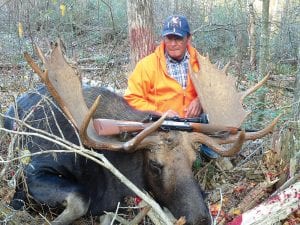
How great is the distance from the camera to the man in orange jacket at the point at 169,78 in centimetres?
573

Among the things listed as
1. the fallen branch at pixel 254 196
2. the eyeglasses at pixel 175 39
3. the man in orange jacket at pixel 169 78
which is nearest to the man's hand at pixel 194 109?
the man in orange jacket at pixel 169 78

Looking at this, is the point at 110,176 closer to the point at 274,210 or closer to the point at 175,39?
the point at 274,210

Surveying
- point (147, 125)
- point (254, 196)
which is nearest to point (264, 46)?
point (254, 196)

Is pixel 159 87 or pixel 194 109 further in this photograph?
pixel 159 87

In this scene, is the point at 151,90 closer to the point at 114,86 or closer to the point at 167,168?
the point at 167,168

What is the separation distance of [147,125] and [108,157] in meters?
0.59

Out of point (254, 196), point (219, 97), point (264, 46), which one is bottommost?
point (254, 196)

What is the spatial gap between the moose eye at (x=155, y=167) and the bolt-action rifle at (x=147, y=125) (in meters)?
0.34

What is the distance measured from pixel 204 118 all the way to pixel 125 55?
602cm

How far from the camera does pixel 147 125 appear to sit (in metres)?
4.60

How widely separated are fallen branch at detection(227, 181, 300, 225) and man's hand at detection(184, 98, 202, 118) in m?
1.56

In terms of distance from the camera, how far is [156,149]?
457cm

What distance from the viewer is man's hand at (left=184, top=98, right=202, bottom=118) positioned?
5.67m

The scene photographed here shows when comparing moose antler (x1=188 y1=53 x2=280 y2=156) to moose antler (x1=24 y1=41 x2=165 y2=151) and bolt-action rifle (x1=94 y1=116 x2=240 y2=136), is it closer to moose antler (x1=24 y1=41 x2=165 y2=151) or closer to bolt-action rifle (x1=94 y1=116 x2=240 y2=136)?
bolt-action rifle (x1=94 y1=116 x2=240 y2=136)
